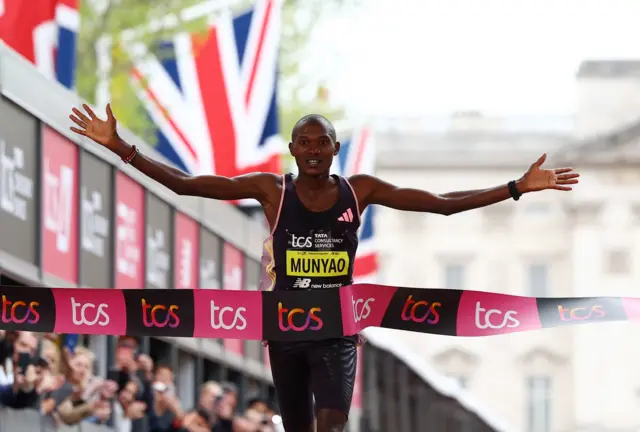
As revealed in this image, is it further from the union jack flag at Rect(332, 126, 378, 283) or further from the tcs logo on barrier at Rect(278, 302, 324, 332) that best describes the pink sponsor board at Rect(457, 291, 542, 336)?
the union jack flag at Rect(332, 126, 378, 283)

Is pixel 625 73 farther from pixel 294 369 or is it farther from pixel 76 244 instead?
pixel 294 369

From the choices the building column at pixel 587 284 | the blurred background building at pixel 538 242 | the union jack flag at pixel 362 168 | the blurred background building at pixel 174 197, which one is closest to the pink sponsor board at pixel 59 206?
the blurred background building at pixel 174 197

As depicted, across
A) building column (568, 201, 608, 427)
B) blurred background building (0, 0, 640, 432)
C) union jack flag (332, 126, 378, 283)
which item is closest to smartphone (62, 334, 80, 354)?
blurred background building (0, 0, 640, 432)

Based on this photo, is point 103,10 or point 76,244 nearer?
point 76,244

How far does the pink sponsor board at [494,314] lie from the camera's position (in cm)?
936

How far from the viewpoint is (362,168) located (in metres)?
35.6

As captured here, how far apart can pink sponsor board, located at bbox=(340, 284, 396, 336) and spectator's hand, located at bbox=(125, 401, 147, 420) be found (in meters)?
7.02

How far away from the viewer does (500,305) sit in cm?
950

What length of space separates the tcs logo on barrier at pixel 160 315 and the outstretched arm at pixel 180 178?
0.73 metres

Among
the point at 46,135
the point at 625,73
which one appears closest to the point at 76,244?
the point at 46,135

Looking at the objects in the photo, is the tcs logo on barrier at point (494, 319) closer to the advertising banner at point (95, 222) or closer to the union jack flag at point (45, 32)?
the union jack flag at point (45, 32)

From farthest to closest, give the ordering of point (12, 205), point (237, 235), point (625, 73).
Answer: point (625, 73)
point (237, 235)
point (12, 205)

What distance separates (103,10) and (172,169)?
1127 inches

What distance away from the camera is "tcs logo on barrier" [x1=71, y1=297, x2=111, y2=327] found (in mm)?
9211
